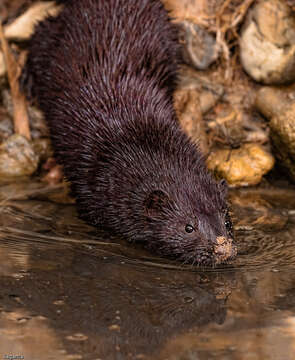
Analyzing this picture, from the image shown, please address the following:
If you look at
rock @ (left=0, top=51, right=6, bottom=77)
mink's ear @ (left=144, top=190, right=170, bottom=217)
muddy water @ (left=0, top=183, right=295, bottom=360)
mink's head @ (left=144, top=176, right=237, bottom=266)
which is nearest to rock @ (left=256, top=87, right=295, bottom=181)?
muddy water @ (left=0, top=183, right=295, bottom=360)

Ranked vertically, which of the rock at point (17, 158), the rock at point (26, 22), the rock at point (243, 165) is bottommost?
the rock at point (243, 165)

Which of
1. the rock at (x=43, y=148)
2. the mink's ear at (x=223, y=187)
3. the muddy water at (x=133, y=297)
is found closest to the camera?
the muddy water at (x=133, y=297)

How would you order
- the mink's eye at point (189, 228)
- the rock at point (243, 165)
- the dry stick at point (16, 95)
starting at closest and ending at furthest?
the mink's eye at point (189, 228)
the rock at point (243, 165)
the dry stick at point (16, 95)

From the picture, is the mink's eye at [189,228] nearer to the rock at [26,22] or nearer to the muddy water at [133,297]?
the muddy water at [133,297]

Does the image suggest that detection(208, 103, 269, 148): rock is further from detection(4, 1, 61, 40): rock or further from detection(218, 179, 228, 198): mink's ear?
detection(4, 1, 61, 40): rock

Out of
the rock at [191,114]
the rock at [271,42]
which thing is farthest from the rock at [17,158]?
the rock at [271,42]

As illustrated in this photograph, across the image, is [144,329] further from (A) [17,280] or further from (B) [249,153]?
(B) [249,153]

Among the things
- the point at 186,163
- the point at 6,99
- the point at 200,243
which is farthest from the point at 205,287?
the point at 6,99

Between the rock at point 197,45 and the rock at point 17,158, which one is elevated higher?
the rock at point 197,45
